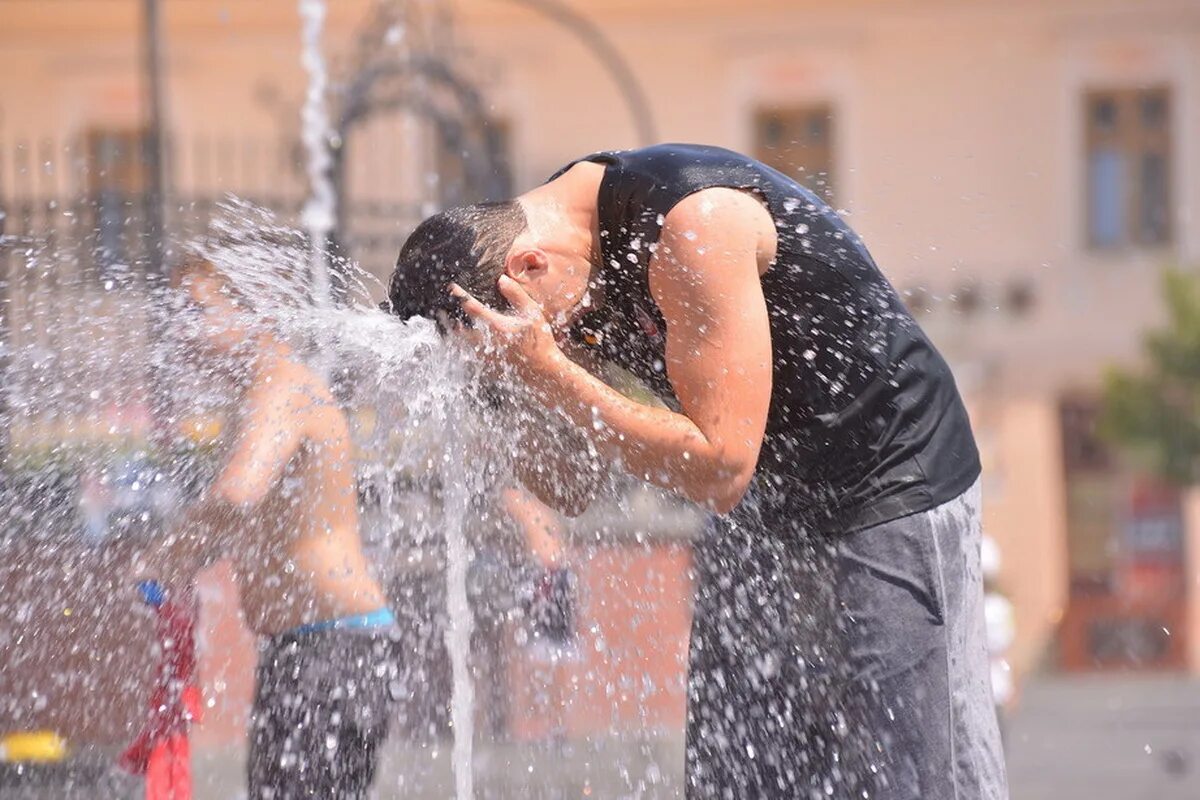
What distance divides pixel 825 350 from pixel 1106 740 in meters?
7.18

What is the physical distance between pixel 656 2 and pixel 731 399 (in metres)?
14.5

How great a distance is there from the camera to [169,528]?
12.7 feet

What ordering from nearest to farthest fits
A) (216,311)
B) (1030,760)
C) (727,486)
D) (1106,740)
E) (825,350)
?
(727,486), (825,350), (216,311), (1030,760), (1106,740)

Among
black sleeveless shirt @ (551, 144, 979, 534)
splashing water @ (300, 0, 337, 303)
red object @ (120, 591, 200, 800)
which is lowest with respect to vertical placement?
red object @ (120, 591, 200, 800)

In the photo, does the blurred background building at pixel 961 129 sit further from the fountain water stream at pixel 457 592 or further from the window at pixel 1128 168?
the fountain water stream at pixel 457 592

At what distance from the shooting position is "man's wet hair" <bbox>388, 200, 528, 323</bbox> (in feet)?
7.96

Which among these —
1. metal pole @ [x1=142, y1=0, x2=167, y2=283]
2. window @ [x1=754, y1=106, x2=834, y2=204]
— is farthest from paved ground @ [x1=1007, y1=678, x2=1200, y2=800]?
window @ [x1=754, y1=106, x2=834, y2=204]

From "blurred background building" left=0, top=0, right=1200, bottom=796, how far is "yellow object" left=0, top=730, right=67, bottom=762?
1086cm

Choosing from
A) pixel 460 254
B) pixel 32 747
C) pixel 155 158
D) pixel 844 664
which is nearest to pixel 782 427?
pixel 844 664

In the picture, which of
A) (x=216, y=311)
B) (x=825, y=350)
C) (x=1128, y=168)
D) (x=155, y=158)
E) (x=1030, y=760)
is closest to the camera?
(x=825, y=350)

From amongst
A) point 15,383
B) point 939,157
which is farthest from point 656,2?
point 15,383

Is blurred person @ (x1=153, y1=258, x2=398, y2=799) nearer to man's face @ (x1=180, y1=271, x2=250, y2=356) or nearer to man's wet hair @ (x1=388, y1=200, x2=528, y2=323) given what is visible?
man's face @ (x1=180, y1=271, x2=250, y2=356)

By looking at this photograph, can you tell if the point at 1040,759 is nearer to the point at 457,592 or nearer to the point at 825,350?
the point at 457,592

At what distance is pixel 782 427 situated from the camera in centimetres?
247
